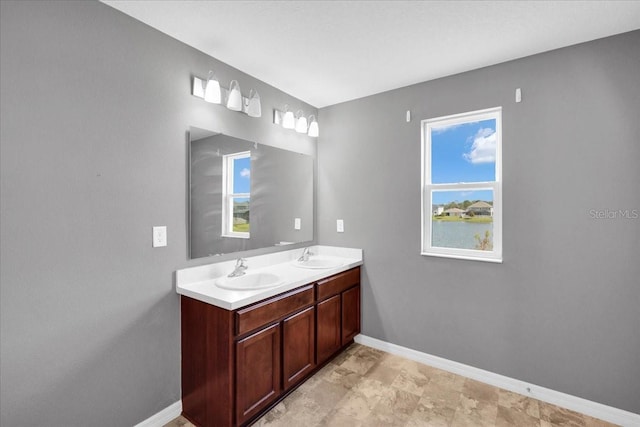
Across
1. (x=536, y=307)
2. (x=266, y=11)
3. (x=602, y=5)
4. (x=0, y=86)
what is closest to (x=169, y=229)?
(x=0, y=86)

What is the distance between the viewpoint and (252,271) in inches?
94.7

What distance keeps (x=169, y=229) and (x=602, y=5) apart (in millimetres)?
2820

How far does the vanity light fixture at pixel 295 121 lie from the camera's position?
2676 millimetres

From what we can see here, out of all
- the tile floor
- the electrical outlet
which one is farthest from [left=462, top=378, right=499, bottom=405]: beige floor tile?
the electrical outlet

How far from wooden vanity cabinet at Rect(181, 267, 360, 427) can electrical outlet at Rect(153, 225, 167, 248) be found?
1.25 ft

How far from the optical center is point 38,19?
139 cm

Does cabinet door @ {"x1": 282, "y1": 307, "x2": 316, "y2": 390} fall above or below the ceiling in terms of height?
below

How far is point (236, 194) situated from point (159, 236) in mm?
649

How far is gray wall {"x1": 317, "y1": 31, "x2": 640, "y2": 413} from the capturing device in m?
1.87

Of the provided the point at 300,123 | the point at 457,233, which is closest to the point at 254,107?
the point at 300,123

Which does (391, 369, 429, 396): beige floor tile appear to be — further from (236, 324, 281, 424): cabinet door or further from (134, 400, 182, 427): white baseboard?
(134, 400, 182, 427): white baseboard

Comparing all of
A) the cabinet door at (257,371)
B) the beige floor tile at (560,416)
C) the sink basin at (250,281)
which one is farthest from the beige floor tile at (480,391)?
the sink basin at (250,281)

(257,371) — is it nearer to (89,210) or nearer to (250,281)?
(250,281)

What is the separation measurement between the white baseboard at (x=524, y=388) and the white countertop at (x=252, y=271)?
0.93m
